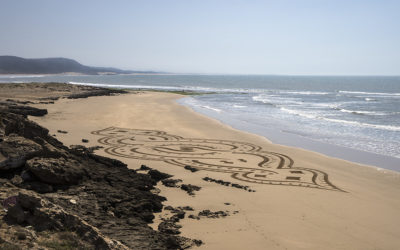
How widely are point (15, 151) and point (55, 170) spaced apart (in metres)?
1.08

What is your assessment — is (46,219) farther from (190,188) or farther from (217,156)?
(217,156)

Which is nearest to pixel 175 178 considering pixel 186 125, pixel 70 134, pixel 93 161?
pixel 93 161

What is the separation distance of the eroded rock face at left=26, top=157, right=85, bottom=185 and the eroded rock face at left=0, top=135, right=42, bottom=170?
225 mm

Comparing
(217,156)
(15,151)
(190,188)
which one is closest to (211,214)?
(190,188)

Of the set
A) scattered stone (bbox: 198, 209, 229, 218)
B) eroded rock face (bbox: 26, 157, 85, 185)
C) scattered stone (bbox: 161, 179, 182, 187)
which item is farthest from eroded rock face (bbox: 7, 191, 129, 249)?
scattered stone (bbox: 161, 179, 182, 187)

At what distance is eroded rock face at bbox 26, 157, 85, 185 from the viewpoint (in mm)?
9102

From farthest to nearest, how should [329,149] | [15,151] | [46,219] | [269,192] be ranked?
[329,149]
[269,192]
[15,151]
[46,219]

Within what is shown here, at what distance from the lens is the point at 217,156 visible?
1797cm

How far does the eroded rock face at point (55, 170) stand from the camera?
910cm

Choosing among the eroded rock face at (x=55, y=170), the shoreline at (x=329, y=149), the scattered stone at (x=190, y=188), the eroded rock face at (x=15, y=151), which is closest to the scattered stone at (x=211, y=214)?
the scattered stone at (x=190, y=188)

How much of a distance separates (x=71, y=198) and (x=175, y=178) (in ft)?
16.8

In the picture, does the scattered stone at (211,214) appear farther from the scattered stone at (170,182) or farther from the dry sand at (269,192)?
the scattered stone at (170,182)

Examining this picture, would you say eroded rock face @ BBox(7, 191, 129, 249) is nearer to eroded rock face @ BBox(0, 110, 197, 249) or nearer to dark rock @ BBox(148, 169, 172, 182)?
eroded rock face @ BBox(0, 110, 197, 249)

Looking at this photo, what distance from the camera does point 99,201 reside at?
9.11 meters
